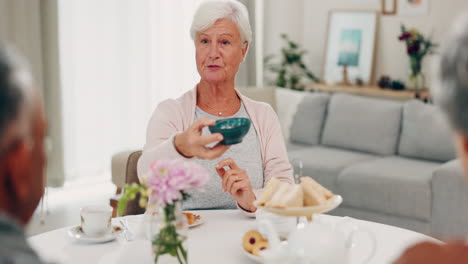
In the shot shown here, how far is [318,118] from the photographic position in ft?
15.1

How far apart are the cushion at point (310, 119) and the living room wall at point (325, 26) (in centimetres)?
103

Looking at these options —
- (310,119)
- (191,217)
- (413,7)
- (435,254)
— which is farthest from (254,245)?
(413,7)

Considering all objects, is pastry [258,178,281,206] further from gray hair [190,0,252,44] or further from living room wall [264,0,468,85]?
living room wall [264,0,468,85]

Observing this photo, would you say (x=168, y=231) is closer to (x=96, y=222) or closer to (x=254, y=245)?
(x=254, y=245)

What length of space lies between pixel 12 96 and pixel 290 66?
5.13 meters

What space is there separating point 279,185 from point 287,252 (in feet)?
1.02

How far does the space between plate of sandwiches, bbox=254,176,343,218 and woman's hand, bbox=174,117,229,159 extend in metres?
0.30

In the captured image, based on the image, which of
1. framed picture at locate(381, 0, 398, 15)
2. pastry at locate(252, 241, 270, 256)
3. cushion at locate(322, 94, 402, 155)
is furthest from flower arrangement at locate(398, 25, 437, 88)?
pastry at locate(252, 241, 270, 256)

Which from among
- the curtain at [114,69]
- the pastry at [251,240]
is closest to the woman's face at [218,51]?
the pastry at [251,240]

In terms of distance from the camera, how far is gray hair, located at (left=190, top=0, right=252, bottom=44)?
7.60 feet

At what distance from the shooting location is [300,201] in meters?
1.60

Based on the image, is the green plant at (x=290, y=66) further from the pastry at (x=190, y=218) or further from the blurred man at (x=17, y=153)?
the blurred man at (x=17, y=153)

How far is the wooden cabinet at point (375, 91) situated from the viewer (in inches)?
198

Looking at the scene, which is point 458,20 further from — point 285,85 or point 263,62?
point 263,62
